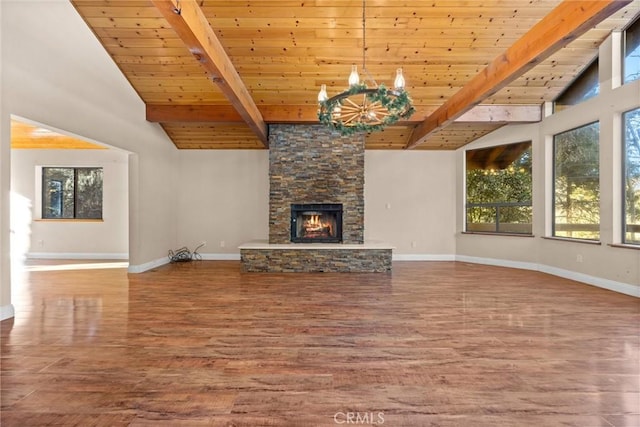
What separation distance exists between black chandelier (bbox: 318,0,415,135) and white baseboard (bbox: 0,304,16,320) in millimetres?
3782

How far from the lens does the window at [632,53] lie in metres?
4.20

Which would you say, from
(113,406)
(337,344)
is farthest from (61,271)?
(337,344)

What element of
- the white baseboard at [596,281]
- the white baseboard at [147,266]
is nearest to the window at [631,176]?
the white baseboard at [596,281]

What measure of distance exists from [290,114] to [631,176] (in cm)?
507

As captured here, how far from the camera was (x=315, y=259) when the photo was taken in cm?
565

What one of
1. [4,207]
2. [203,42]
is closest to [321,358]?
[203,42]

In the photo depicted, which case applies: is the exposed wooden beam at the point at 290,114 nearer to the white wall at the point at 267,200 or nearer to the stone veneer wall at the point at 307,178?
the stone veneer wall at the point at 307,178

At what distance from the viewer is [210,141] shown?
6941 millimetres

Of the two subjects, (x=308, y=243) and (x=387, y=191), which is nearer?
(x=308, y=243)

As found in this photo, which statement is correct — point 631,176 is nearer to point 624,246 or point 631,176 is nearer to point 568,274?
point 624,246

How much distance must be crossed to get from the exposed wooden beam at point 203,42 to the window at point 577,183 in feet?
17.2

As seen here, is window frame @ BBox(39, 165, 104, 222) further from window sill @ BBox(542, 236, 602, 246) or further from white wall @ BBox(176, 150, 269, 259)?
window sill @ BBox(542, 236, 602, 246)

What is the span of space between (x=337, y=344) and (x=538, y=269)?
502cm

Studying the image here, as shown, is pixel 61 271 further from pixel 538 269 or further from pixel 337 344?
pixel 538 269
